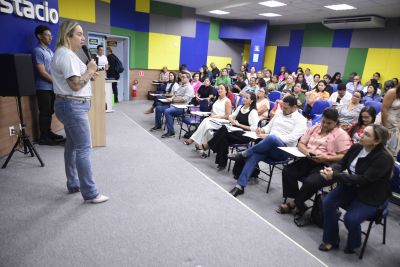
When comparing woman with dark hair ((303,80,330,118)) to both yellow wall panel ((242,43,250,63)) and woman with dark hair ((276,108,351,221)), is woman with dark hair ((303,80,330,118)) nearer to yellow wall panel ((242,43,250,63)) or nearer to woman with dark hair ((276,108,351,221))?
woman with dark hair ((276,108,351,221))

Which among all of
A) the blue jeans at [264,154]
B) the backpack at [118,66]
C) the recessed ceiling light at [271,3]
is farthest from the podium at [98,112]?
the recessed ceiling light at [271,3]

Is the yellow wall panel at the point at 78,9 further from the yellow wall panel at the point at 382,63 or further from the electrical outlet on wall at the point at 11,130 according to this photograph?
the yellow wall panel at the point at 382,63

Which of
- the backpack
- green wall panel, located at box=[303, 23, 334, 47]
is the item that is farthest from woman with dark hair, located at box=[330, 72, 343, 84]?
the backpack

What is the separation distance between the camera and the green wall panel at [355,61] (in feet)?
31.5

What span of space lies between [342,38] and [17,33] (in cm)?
1032

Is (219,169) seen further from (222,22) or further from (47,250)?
(222,22)

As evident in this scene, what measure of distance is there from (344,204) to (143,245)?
73.2 inches

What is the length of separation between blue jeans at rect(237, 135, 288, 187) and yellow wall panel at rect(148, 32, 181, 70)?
7.47 m

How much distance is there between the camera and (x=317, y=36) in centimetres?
1086

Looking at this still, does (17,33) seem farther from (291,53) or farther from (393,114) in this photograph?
(291,53)

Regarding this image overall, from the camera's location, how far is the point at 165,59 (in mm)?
10258

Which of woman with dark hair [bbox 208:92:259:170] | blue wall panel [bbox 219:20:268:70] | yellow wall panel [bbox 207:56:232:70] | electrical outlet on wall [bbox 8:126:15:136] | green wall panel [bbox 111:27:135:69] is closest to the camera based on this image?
electrical outlet on wall [bbox 8:126:15:136]

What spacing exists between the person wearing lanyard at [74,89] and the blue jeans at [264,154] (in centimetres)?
181

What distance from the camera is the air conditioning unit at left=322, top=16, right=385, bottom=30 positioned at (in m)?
8.52
